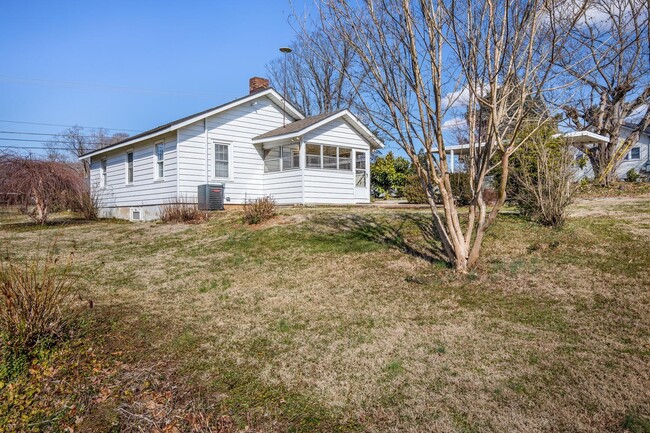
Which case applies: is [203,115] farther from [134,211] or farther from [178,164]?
[134,211]

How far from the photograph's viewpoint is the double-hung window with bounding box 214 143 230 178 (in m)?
15.6

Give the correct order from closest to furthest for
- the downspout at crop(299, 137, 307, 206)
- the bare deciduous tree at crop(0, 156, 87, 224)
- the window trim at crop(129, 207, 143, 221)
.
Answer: the bare deciduous tree at crop(0, 156, 87, 224), the downspout at crop(299, 137, 307, 206), the window trim at crop(129, 207, 143, 221)

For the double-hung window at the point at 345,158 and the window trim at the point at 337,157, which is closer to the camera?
the window trim at the point at 337,157

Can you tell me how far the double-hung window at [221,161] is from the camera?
15.6 m

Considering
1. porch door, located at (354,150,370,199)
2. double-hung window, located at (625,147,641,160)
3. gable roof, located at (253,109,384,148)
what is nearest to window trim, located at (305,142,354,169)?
porch door, located at (354,150,370,199)

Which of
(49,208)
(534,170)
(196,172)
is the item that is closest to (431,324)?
(534,170)

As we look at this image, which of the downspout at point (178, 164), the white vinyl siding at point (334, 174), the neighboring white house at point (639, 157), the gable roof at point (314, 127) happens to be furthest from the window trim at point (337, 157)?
the neighboring white house at point (639, 157)

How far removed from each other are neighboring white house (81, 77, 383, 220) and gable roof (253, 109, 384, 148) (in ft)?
0.11

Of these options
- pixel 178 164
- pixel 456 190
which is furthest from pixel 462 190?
pixel 178 164

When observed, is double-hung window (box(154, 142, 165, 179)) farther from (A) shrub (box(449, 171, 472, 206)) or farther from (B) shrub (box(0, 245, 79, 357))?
(B) shrub (box(0, 245, 79, 357))

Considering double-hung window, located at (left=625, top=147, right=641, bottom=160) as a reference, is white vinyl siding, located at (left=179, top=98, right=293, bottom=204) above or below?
below

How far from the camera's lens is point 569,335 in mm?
4250

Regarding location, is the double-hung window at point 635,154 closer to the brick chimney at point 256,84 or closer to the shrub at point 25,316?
the brick chimney at point 256,84

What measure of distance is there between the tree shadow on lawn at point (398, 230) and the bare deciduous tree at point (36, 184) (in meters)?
9.26
